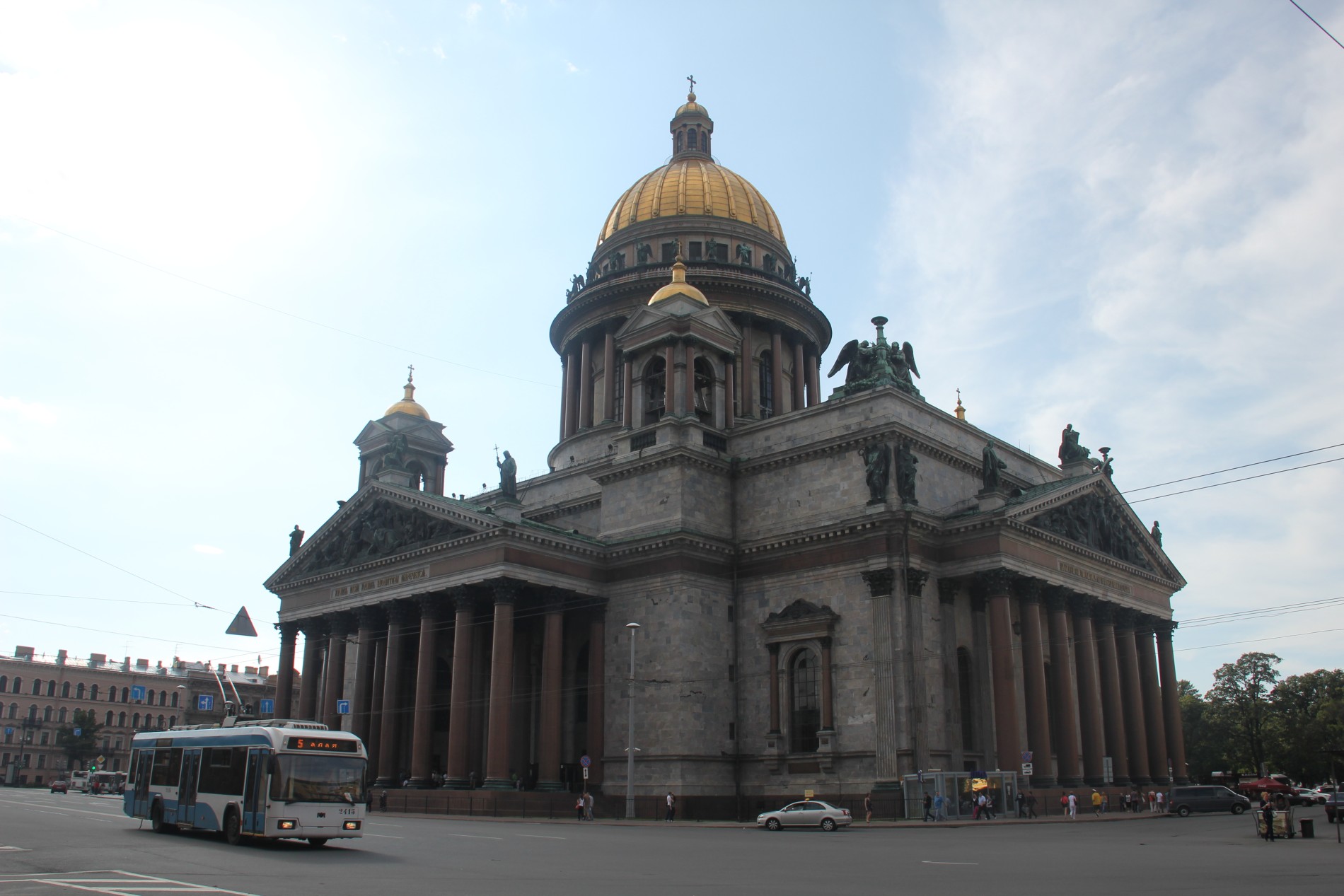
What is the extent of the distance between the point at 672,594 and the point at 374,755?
17225 millimetres

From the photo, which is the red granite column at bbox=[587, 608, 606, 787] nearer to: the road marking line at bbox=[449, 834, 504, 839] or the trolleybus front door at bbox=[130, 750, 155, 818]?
the road marking line at bbox=[449, 834, 504, 839]

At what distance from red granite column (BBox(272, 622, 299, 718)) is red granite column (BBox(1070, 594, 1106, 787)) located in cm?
3798

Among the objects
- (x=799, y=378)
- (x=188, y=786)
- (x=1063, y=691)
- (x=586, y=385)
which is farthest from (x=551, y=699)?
(x=799, y=378)

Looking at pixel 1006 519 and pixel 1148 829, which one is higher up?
pixel 1006 519

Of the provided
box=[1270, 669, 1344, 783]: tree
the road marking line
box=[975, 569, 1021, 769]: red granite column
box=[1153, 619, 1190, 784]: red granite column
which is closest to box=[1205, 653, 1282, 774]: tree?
box=[1270, 669, 1344, 783]: tree

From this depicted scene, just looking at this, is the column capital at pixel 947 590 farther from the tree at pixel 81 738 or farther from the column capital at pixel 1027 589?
the tree at pixel 81 738

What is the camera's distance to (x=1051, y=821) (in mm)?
39875

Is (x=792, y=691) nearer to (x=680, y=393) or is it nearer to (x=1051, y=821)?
(x=1051, y=821)

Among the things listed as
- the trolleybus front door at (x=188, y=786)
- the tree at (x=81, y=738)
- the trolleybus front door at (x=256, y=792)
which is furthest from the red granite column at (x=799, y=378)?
the tree at (x=81, y=738)

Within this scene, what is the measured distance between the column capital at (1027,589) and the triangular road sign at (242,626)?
28.9 m

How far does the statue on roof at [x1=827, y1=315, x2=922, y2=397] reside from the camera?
47906 millimetres

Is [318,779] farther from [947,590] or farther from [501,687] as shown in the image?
[947,590]

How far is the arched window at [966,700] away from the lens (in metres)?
45.0

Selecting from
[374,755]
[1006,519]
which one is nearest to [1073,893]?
[1006,519]
